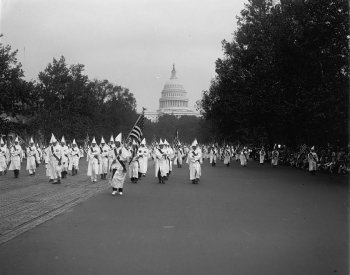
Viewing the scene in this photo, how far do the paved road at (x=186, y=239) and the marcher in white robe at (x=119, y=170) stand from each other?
6.75ft

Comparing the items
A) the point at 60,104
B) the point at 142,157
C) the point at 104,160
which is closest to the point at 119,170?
the point at 104,160

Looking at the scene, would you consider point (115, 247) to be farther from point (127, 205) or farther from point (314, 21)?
point (314, 21)

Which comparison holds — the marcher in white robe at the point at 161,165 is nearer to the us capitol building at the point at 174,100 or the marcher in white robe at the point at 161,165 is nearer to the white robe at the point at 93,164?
the white robe at the point at 93,164

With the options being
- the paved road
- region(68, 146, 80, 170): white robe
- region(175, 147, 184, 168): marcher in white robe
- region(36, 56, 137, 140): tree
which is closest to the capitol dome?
region(36, 56, 137, 140): tree

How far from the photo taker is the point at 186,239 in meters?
8.90

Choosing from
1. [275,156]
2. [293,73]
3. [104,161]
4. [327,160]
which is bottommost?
[327,160]

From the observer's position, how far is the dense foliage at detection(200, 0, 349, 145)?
29906mm

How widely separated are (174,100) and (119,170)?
15957cm

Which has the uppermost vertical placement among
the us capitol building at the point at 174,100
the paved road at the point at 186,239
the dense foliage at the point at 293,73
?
the us capitol building at the point at 174,100

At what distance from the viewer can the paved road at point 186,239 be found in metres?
7.04

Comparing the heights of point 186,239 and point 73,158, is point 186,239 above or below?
below

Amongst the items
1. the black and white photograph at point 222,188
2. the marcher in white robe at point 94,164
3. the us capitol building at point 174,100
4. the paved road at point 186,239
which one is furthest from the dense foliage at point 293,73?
A: the us capitol building at point 174,100

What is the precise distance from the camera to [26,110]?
49688 mm

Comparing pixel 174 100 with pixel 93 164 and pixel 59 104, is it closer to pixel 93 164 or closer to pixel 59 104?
pixel 59 104
